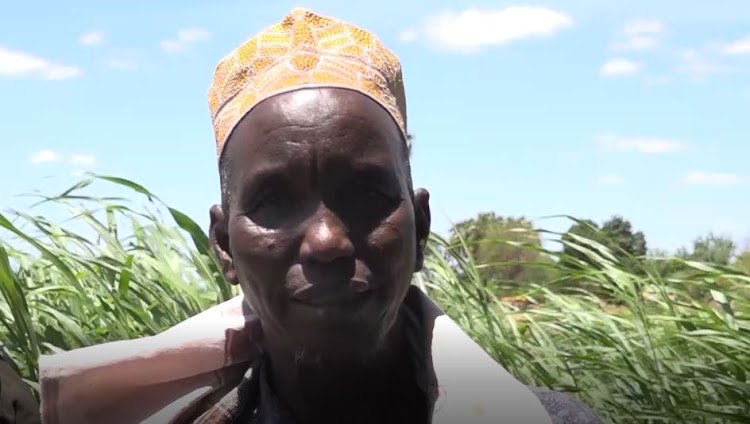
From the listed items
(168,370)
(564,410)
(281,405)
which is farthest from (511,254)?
(281,405)

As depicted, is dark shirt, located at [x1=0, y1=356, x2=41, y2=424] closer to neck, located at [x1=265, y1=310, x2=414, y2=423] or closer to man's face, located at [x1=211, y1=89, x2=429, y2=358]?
neck, located at [x1=265, y1=310, x2=414, y2=423]

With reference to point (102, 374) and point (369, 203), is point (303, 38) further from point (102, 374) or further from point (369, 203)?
point (102, 374)

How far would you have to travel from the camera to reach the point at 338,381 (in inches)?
55.9

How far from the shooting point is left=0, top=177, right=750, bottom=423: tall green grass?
3129 millimetres

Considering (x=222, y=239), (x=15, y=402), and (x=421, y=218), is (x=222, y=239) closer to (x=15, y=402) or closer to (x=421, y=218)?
(x=421, y=218)

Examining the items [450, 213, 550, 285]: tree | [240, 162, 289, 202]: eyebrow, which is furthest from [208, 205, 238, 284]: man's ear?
[450, 213, 550, 285]: tree

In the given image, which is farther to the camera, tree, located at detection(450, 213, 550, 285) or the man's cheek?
tree, located at detection(450, 213, 550, 285)

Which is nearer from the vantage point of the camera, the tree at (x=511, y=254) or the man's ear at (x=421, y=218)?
the man's ear at (x=421, y=218)

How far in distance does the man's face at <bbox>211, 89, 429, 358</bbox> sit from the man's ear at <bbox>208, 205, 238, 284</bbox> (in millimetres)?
78

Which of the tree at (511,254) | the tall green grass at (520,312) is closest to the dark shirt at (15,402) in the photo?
the tall green grass at (520,312)

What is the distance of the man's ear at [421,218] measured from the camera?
58.8 inches

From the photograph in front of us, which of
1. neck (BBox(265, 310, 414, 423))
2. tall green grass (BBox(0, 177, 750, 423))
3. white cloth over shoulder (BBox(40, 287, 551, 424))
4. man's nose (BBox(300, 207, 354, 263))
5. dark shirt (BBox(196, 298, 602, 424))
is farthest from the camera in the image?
tall green grass (BBox(0, 177, 750, 423))

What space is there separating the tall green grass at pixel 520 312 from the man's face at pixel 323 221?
1.77m

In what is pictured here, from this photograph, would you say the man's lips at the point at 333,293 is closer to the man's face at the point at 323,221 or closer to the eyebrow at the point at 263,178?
the man's face at the point at 323,221
